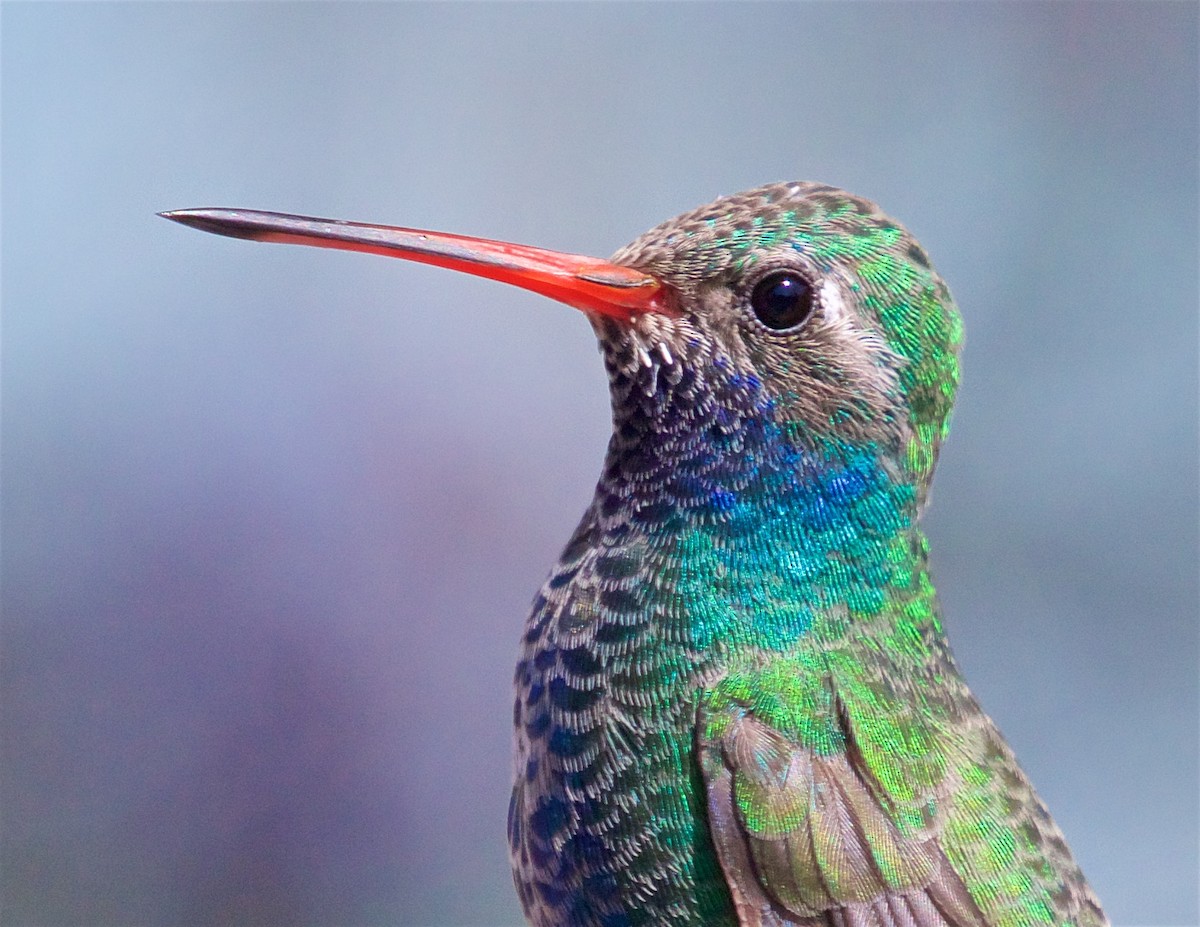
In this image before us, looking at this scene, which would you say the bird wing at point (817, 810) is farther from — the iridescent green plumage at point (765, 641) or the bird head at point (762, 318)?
the bird head at point (762, 318)

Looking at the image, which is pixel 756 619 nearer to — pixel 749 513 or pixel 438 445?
pixel 749 513

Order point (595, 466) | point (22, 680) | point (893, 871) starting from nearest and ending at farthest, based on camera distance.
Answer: point (893, 871) → point (22, 680) → point (595, 466)

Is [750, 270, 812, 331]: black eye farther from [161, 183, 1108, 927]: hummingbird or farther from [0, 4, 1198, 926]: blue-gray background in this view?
[0, 4, 1198, 926]: blue-gray background

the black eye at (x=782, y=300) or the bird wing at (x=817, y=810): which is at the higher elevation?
the black eye at (x=782, y=300)

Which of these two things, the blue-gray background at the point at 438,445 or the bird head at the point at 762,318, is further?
the blue-gray background at the point at 438,445

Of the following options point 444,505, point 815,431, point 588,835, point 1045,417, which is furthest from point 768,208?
point 1045,417

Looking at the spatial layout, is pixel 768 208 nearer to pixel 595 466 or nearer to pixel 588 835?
pixel 588 835

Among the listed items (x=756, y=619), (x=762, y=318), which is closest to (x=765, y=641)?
(x=756, y=619)

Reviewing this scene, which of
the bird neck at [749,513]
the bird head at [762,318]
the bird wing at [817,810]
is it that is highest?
the bird head at [762,318]

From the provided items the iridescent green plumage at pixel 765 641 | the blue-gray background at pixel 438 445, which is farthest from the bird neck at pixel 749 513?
the blue-gray background at pixel 438 445
